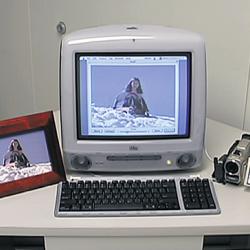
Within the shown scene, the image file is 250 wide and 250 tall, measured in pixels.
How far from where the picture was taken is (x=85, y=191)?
46.6 inches

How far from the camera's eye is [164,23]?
1.85 metres

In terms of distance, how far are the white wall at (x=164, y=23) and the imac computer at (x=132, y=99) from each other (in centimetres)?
47

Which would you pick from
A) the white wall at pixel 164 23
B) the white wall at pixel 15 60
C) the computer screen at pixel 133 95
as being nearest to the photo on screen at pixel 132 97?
the computer screen at pixel 133 95

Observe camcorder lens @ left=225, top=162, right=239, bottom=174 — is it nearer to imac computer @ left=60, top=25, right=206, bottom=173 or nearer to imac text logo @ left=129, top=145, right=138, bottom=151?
imac computer @ left=60, top=25, right=206, bottom=173

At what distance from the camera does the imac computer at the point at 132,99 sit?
3.94ft

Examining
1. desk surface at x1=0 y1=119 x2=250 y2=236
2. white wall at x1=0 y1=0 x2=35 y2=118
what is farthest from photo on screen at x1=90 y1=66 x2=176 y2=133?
white wall at x1=0 y1=0 x2=35 y2=118

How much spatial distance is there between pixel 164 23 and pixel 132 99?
2.34ft

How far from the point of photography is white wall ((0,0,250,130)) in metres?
1.66

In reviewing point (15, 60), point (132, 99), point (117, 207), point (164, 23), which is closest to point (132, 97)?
point (132, 99)

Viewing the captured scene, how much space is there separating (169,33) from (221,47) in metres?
0.54

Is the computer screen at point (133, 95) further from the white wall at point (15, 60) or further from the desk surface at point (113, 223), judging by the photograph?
the white wall at point (15, 60)

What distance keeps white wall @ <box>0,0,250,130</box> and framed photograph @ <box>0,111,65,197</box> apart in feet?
2.41

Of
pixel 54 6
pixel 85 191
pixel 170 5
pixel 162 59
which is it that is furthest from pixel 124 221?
pixel 54 6

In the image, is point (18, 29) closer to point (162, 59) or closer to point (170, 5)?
point (170, 5)
